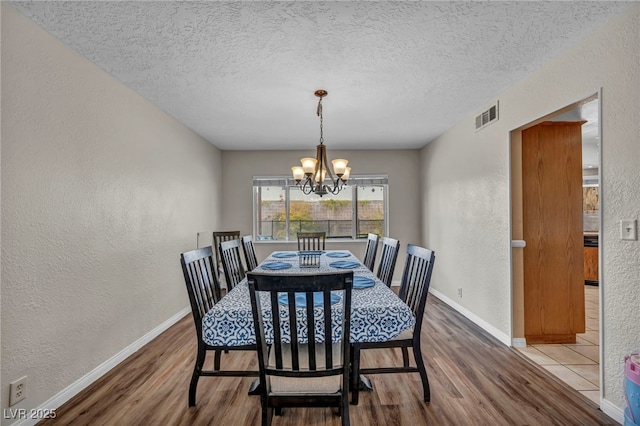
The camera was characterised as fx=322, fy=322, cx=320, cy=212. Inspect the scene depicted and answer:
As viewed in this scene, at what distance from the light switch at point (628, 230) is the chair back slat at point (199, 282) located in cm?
249

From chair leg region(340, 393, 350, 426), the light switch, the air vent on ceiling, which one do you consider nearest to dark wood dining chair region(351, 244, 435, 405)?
chair leg region(340, 393, 350, 426)

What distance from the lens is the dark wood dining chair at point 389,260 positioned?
2737 millimetres

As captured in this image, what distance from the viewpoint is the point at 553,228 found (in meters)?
3.02

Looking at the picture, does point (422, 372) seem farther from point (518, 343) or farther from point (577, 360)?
point (577, 360)

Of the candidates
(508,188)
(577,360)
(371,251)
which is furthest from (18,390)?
(577,360)

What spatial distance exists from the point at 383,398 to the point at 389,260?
1098mm

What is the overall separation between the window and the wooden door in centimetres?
274

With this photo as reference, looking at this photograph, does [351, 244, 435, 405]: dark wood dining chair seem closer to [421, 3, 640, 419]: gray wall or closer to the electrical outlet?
[421, 3, 640, 419]: gray wall

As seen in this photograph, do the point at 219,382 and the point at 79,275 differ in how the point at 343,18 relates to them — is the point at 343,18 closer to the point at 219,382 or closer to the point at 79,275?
the point at 79,275

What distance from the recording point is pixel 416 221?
18.2 feet

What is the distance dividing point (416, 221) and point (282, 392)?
444 centimetres

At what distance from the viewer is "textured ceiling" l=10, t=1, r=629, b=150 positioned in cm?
179

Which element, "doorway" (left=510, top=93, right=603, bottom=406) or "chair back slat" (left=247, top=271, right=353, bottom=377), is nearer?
"chair back slat" (left=247, top=271, right=353, bottom=377)

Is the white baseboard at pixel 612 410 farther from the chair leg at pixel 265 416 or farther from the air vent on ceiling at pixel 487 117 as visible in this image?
the air vent on ceiling at pixel 487 117
